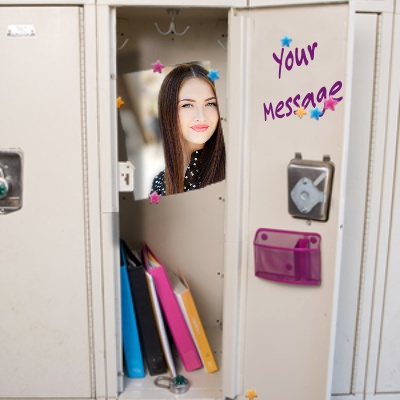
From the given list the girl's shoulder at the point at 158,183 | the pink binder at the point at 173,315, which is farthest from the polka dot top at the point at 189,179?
the pink binder at the point at 173,315

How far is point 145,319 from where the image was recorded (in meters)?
1.78

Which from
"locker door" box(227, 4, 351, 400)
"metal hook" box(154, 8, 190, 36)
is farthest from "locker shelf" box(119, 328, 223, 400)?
"metal hook" box(154, 8, 190, 36)

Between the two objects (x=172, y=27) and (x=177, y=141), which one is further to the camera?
(x=177, y=141)

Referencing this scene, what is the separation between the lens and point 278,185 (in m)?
1.51

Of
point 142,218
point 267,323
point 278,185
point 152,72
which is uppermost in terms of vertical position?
point 152,72

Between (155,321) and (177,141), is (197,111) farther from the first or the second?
(155,321)

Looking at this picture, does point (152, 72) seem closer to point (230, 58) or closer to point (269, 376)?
point (230, 58)

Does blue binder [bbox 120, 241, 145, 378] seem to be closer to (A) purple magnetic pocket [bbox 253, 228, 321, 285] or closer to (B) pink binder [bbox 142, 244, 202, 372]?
(B) pink binder [bbox 142, 244, 202, 372]

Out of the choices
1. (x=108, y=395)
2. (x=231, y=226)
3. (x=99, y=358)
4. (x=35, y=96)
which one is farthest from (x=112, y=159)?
(x=108, y=395)

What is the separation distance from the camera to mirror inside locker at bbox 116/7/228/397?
1.81 meters

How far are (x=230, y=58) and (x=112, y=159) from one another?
1.59ft

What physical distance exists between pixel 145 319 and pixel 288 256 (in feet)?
2.00

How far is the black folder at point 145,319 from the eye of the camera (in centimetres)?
175

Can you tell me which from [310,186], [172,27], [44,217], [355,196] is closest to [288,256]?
[310,186]
